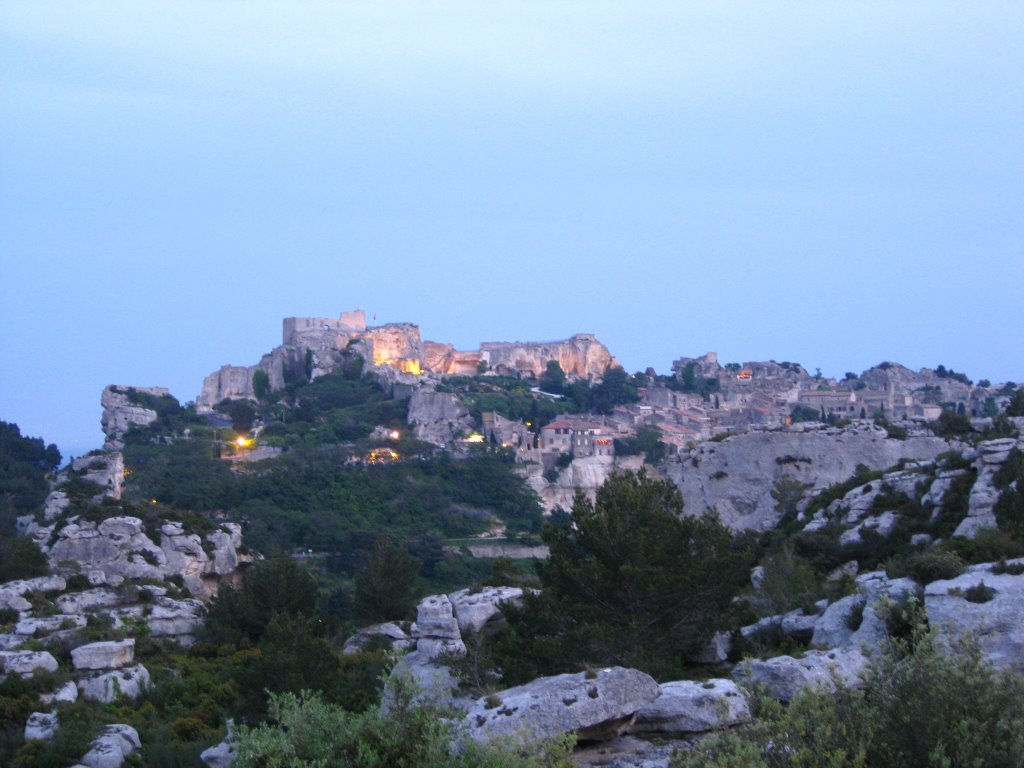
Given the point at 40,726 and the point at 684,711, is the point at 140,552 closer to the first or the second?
the point at 40,726

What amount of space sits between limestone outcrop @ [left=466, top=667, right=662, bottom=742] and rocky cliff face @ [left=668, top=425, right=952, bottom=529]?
19896 mm

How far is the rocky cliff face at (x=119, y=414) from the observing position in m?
74.9

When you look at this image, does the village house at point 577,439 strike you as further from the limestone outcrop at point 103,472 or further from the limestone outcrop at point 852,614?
the limestone outcrop at point 852,614

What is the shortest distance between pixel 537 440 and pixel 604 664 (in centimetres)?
6379

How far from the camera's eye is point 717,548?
58.9 ft

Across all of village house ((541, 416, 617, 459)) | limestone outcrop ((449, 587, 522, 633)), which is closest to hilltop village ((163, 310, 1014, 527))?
village house ((541, 416, 617, 459))

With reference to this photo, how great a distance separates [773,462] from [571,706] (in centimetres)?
2152

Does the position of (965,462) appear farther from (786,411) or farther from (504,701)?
A: (786,411)

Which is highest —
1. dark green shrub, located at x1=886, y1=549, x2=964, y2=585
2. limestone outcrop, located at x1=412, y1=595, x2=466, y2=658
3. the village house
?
the village house

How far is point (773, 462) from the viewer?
31406mm

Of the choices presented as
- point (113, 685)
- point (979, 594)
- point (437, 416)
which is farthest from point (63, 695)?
point (437, 416)

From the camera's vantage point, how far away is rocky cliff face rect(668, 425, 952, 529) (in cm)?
3125

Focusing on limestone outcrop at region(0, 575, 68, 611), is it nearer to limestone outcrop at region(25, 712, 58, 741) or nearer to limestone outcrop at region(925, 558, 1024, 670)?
limestone outcrop at region(25, 712, 58, 741)

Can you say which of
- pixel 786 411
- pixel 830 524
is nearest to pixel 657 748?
pixel 830 524
